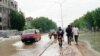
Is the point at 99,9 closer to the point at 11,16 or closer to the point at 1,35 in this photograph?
the point at 11,16

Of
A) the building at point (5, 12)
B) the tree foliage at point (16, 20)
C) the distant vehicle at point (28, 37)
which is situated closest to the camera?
the distant vehicle at point (28, 37)

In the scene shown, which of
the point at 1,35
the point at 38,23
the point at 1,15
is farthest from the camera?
the point at 38,23

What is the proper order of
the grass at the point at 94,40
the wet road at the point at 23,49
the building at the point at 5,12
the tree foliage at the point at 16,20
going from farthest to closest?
the tree foliage at the point at 16,20 < the building at the point at 5,12 < the grass at the point at 94,40 < the wet road at the point at 23,49

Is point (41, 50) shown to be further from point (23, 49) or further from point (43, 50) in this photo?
point (23, 49)

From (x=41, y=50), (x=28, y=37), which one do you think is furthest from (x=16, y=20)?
(x=41, y=50)

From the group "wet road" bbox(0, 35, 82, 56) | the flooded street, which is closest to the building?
"wet road" bbox(0, 35, 82, 56)

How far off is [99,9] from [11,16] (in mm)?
37771

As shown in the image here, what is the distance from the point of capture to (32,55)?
2206 centimetres

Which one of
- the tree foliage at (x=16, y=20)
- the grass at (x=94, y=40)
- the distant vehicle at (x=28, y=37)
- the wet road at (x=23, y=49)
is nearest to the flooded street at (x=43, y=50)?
the wet road at (x=23, y=49)

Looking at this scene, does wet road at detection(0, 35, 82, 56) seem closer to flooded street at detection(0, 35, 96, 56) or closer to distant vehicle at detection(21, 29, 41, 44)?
flooded street at detection(0, 35, 96, 56)

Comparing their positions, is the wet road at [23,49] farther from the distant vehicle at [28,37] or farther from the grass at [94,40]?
the grass at [94,40]

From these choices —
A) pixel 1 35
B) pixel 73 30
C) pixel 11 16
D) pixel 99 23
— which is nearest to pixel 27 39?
pixel 73 30

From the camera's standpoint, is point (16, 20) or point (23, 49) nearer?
point (23, 49)

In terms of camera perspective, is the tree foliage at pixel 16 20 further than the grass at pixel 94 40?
Yes
